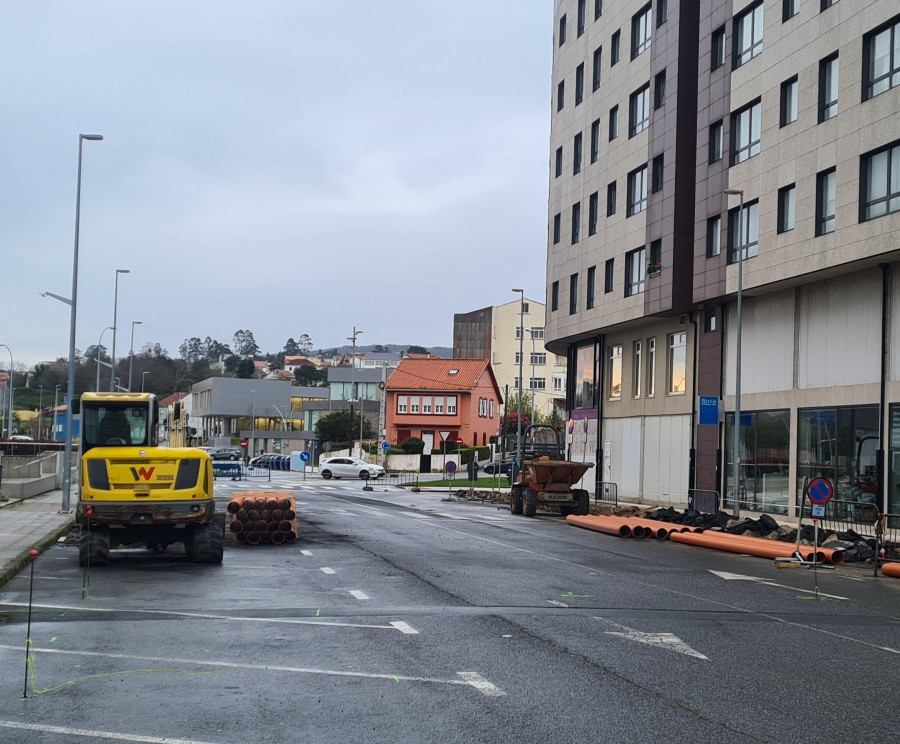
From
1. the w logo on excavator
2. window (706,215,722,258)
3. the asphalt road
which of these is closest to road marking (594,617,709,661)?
the asphalt road

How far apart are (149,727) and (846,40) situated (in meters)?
26.6

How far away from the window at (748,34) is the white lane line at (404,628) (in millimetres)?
26967

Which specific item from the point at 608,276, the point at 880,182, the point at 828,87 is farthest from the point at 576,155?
the point at 880,182

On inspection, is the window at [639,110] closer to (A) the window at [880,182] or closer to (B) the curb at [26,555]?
(A) the window at [880,182]

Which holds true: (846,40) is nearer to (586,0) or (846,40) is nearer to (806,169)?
(806,169)

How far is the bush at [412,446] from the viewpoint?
8531cm

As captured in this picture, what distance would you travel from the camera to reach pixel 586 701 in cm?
741

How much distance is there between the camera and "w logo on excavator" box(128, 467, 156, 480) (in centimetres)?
1650

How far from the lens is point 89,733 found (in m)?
6.48

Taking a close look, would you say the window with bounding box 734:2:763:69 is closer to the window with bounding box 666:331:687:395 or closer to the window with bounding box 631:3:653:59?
the window with bounding box 631:3:653:59

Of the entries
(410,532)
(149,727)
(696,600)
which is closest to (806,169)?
(410,532)

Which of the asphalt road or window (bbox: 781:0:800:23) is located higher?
window (bbox: 781:0:800:23)

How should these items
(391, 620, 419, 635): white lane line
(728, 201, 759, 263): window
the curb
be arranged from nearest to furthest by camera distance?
(391, 620, 419, 635): white lane line, the curb, (728, 201, 759, 263): window

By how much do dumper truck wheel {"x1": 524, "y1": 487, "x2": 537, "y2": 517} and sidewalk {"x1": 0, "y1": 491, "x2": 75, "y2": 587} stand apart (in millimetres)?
14135
